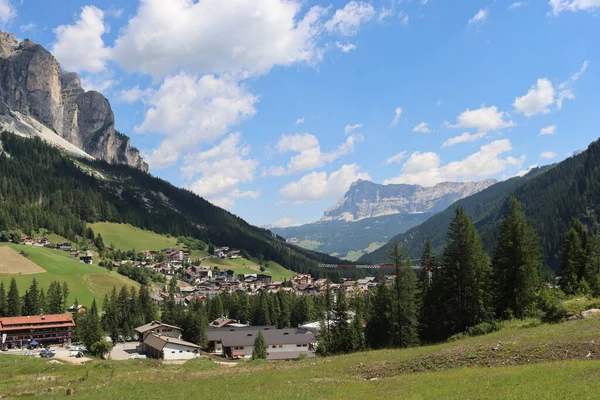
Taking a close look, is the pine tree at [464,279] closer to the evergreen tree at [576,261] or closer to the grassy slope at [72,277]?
the evergreen tree at [576,261]

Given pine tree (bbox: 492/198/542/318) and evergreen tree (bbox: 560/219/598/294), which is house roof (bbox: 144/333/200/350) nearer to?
pine tree (bbox: 492/198/542/318)

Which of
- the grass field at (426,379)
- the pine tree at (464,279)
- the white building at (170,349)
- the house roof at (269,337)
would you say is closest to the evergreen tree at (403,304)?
the pine tree at (464,279)

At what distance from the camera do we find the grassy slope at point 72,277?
6035 inches

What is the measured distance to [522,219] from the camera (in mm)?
51688

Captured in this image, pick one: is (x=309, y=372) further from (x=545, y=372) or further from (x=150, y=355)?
(x=150, y=355)

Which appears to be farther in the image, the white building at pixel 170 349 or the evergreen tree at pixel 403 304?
the white building at pixel 170 349

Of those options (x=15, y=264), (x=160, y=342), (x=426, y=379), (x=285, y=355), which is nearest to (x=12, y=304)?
(x=15, y=264)

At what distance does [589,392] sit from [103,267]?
201569 mm

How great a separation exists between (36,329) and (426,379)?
118112 millimetres

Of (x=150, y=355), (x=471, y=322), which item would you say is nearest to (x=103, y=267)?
(x=150, y=355)

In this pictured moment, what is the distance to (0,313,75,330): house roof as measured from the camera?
114725 millimetres

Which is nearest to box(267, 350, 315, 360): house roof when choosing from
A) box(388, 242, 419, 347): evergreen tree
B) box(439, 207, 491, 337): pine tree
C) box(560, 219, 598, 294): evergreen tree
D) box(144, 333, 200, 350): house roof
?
box(144, 333, 200, 350): house roof

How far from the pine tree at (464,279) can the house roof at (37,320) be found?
4084 inches

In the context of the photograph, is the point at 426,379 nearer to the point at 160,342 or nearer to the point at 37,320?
the point at 160,342
